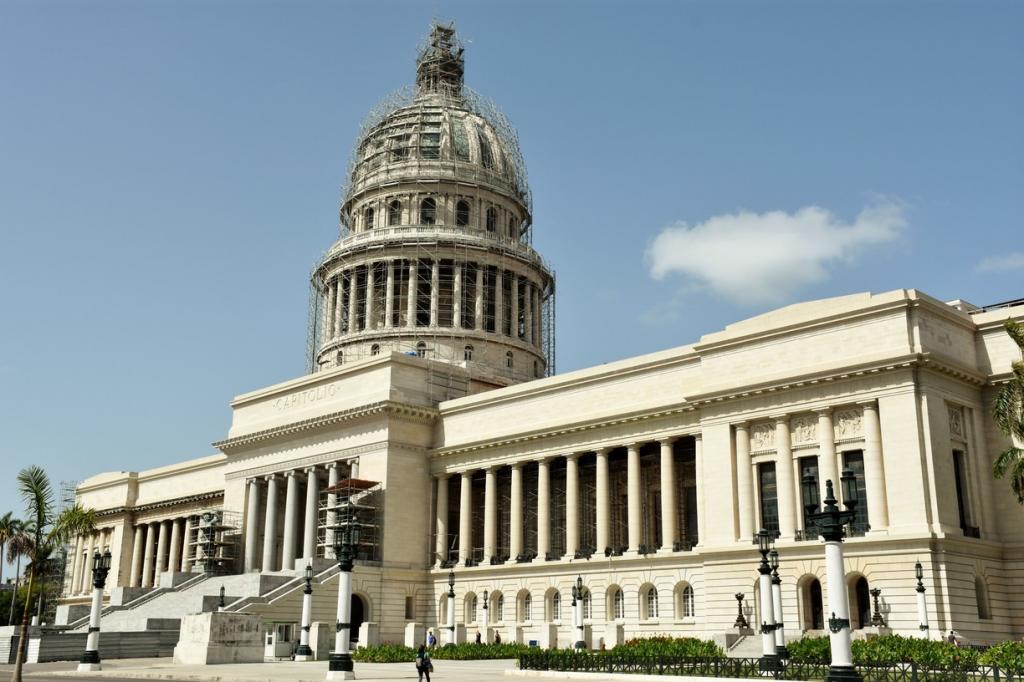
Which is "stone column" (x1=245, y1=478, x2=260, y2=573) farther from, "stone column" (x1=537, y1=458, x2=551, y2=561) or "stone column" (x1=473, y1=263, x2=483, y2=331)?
"stone column" (x1=537, y1=458, x2=551, y2=561)

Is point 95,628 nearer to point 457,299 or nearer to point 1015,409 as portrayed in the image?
point 1015,409

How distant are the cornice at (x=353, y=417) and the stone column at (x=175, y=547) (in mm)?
21240

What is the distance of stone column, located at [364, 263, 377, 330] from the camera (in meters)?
93.1

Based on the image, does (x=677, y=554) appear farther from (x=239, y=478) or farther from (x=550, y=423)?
(x=239, y=478)

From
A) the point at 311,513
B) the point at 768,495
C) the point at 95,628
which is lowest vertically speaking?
the point at 95,628

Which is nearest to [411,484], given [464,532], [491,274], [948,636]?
[464,532]

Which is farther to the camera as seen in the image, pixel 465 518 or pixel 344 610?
pixel 465 518

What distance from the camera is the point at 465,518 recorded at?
71062 millimetres

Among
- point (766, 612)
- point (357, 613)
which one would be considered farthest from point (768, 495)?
point (357, 613)

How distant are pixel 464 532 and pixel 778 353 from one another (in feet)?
87.7

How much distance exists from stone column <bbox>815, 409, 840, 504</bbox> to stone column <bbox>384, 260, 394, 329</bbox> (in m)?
47.8

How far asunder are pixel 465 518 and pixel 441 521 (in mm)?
2408

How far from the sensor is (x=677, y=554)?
5862 centimetres

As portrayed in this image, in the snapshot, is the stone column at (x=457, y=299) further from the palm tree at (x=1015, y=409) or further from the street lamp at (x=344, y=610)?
the palm tree at (x=1015, y=409)
